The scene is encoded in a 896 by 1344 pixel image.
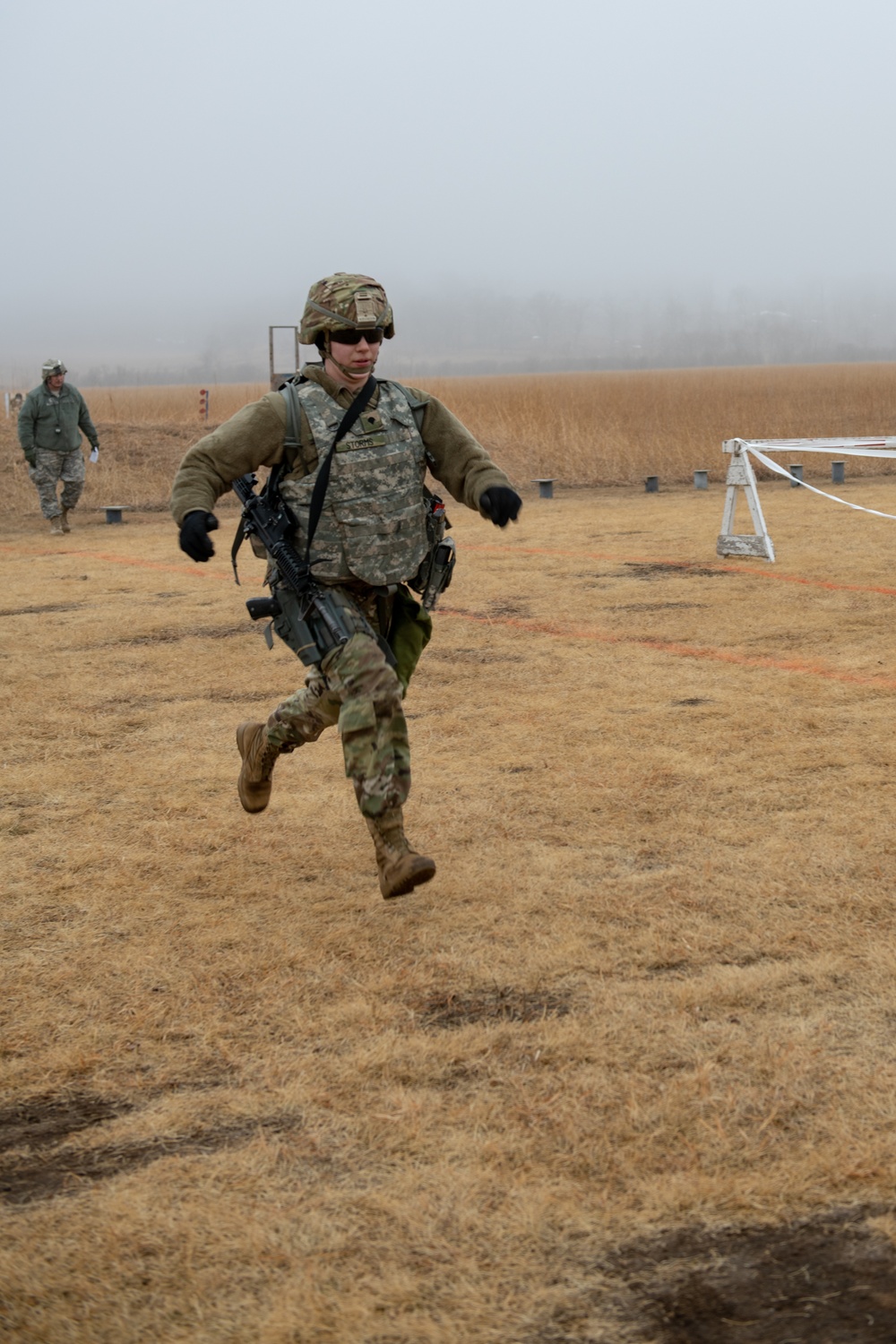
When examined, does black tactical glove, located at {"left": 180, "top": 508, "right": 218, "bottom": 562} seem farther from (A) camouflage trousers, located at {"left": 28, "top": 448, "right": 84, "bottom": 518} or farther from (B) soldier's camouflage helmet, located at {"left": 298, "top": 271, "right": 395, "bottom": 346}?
(A) camouflage trousers, located at {"left": 28, "top": 448, "right": 84, "bottom": 518}

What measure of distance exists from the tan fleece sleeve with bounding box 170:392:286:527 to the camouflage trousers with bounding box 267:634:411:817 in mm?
627

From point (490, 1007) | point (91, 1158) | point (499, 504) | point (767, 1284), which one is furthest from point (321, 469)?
point (767, 1284)

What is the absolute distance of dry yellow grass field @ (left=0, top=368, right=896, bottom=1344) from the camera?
2.48m

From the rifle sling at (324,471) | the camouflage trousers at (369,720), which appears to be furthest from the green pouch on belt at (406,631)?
the rifle sling at (324,471)

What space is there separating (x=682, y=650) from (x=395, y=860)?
4269 millimetres

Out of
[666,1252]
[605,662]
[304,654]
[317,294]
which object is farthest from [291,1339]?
[605,662]

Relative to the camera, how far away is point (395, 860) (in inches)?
166

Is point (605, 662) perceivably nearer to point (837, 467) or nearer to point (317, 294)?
point (317, 294)

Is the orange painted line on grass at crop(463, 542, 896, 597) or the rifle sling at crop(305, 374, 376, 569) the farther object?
the orange painted line on grass at crop(463, 542, 896, 597)

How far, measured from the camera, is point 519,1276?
97.3 inches

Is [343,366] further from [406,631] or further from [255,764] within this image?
[255,764]

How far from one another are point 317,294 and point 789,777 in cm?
251

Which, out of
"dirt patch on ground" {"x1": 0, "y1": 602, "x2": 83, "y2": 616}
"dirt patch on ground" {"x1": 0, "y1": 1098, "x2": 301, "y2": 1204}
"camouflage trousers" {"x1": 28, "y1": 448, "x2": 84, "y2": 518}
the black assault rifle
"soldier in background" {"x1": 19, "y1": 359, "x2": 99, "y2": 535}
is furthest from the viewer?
"camouflage trousers" {"x1": 28, "y1": 448, "x2": 84, "y2": 518}

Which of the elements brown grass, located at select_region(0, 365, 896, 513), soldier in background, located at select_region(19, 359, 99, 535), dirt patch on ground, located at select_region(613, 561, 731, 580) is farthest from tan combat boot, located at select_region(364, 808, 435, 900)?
brown grass, located at select_region(0, 365, 896, 513)
